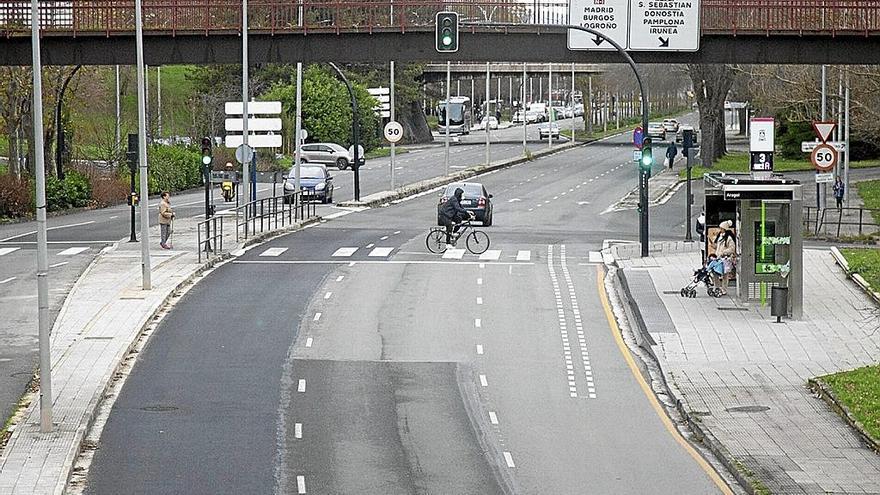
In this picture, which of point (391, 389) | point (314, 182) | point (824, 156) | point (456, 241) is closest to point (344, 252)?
point (456, 241)

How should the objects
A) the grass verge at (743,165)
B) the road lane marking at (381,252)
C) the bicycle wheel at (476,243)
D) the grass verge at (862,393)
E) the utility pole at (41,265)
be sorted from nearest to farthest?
the utility pole at (41,265) → the grass verge at (862,393) → the road lane marking at (381,252) → the bicycle wheel at (476,243) → the grass verge at (743,165)

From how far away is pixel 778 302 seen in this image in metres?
28.0

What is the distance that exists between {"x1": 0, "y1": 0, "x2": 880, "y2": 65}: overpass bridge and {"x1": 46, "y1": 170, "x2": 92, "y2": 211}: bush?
14.9 meters

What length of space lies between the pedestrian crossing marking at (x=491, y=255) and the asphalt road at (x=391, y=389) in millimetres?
541

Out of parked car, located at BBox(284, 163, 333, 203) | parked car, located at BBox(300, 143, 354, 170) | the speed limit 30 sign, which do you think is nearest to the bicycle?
the speed limit 30 sign

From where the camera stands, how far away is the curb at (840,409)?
18109mm

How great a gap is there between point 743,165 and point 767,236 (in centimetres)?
4949

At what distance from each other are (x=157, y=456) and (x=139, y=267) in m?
19.3

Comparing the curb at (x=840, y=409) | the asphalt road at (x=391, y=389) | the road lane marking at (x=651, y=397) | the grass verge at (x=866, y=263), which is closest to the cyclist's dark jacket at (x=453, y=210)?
the asphalt road at (x=391, y=389)

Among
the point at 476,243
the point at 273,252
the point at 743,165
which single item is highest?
the point at 743,165

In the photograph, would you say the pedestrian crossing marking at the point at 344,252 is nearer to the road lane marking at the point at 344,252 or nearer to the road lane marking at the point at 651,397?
the road lane marking at the point at 344,252

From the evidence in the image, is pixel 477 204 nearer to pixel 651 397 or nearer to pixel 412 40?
pixel 412 40

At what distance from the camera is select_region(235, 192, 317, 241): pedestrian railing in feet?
145

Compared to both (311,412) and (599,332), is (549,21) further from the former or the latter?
(311,412)
